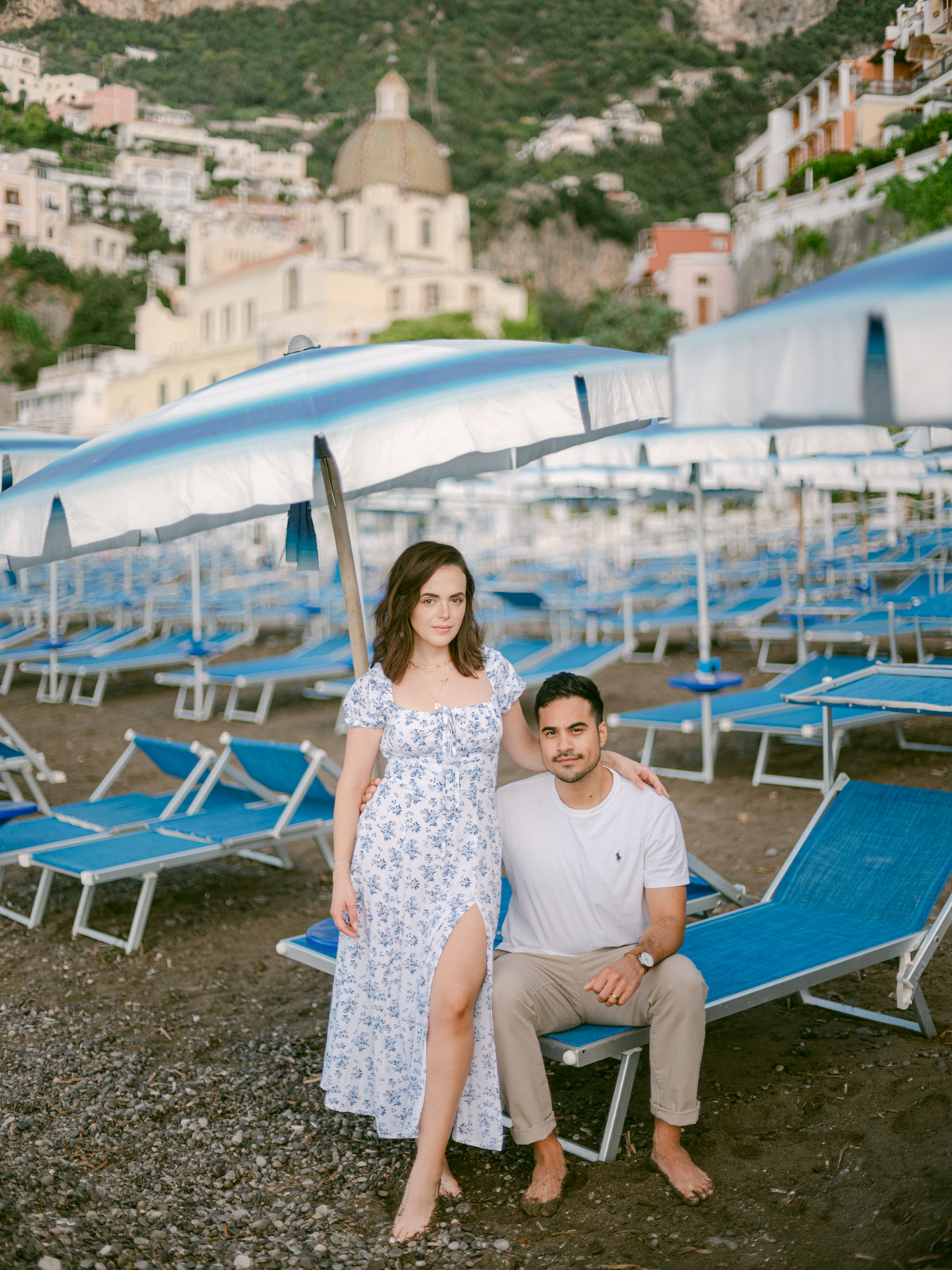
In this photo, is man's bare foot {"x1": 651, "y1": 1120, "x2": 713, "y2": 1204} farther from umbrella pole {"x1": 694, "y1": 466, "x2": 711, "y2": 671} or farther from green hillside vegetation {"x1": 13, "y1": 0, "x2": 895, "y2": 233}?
green hillside vegetation {"x1": 13, "y1": 0, "x2": 895, "y2": 233}

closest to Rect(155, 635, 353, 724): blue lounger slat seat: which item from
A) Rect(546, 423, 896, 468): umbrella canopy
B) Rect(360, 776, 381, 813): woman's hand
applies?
Rect(546, 423, 896, 468): umbrella canopy

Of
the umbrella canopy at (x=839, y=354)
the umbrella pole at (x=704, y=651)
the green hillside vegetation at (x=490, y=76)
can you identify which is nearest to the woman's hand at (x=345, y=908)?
the umbrella canopy at (x=839, y=354)

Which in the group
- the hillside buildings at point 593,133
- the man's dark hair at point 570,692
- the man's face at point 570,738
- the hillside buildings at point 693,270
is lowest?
the man's face at point 570,738

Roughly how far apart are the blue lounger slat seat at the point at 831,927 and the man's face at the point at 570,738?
62cm

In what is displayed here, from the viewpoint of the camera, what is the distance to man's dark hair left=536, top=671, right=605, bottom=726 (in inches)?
103

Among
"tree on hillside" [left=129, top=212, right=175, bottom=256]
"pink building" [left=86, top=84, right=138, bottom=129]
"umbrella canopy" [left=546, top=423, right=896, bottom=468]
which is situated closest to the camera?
"umbrella canopy" [left=546, top=423, right=896, bottom=468]

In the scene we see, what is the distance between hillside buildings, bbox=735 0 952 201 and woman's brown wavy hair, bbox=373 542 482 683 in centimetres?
805

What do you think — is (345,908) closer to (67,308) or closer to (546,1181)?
(546,1181)

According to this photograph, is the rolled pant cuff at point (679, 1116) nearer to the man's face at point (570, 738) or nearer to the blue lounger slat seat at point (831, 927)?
the blue lounger slat seat at point (831, 927)

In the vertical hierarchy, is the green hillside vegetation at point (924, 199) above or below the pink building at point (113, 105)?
below

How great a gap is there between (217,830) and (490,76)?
89272 millimetres

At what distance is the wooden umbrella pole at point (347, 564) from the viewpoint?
3223 mm

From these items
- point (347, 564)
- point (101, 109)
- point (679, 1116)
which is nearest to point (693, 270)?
point (101, 109)

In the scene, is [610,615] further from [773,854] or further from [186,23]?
[186,23]
